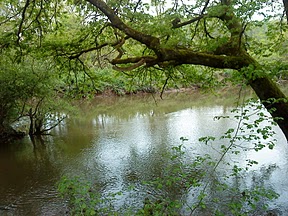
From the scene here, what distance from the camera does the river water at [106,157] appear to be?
588cm

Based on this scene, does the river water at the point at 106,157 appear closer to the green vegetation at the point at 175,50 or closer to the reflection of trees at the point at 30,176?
the reflection of trees at the point at 30,176

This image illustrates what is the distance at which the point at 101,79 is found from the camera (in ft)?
24.0

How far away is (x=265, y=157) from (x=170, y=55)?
187 inches

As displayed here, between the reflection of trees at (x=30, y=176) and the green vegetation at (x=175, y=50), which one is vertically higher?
the green vegetation at (x=175, y=50)

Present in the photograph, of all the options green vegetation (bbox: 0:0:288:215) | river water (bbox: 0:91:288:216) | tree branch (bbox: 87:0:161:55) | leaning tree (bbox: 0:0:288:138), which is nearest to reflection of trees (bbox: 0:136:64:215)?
river water (bbox: 0:91:288:216)

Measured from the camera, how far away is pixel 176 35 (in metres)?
5.00

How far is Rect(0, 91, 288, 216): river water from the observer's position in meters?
5.88

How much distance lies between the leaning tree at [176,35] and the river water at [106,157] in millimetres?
714

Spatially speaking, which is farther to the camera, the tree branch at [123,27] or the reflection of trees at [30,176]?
the reflection of trees at [30,176]

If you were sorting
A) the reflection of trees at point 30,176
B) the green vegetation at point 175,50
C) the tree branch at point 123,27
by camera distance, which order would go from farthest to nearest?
the reflection of trees at point 30,176 → the tree branch at point 123,27 → the green vegetation at point 175,50

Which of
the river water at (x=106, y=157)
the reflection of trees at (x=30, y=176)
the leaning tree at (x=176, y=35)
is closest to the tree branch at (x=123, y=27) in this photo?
the leaning tree at (x=176, y=35)

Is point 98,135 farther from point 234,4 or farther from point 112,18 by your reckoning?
point 234,4

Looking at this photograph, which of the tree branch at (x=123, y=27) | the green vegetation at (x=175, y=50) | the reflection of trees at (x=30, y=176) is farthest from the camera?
the reflection of trees at (x=30, y=176)

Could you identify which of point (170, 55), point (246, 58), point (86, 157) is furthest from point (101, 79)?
point (246, 58)
